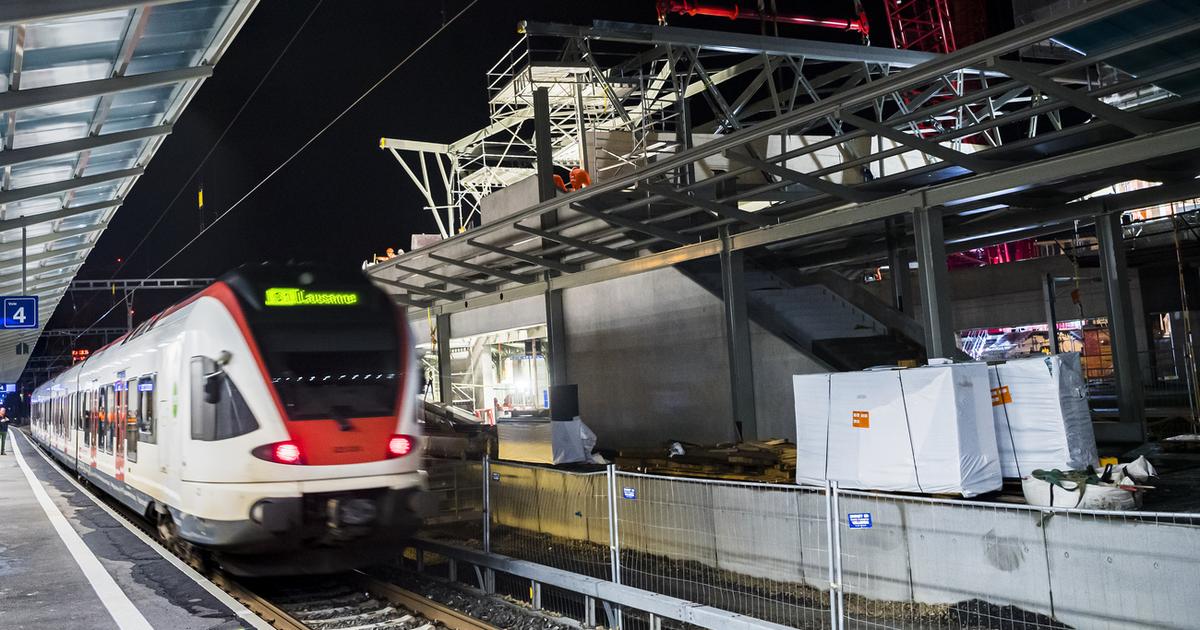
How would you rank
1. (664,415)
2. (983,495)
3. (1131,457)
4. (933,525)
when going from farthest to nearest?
1. (664,415)
2. (1131,457)
3. (983,495)
4. (933,525)

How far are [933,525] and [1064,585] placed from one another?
116 centimetres

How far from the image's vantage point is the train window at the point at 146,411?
10875 millimetres

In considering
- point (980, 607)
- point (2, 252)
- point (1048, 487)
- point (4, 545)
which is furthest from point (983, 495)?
point (2, 252)

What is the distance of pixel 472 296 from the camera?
77.1 feet

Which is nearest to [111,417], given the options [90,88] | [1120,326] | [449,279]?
[90,88]

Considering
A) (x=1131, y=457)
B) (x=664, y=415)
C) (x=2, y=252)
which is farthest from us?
(x=2, y=252)

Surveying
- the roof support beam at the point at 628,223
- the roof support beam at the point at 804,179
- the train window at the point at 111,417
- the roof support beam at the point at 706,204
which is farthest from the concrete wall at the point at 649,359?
the train window at the point at 111,417

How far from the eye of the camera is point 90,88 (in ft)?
→ 36.6

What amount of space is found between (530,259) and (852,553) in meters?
10.9

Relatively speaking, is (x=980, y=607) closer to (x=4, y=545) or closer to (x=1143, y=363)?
(x=4, y=545)

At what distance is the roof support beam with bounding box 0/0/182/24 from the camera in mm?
8047

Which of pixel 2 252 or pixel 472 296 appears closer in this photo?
pixel 2 252

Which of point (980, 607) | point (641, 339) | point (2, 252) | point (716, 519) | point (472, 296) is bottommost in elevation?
point (980, 607)

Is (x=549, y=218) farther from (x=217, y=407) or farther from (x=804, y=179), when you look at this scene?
(x=217, y=407)
